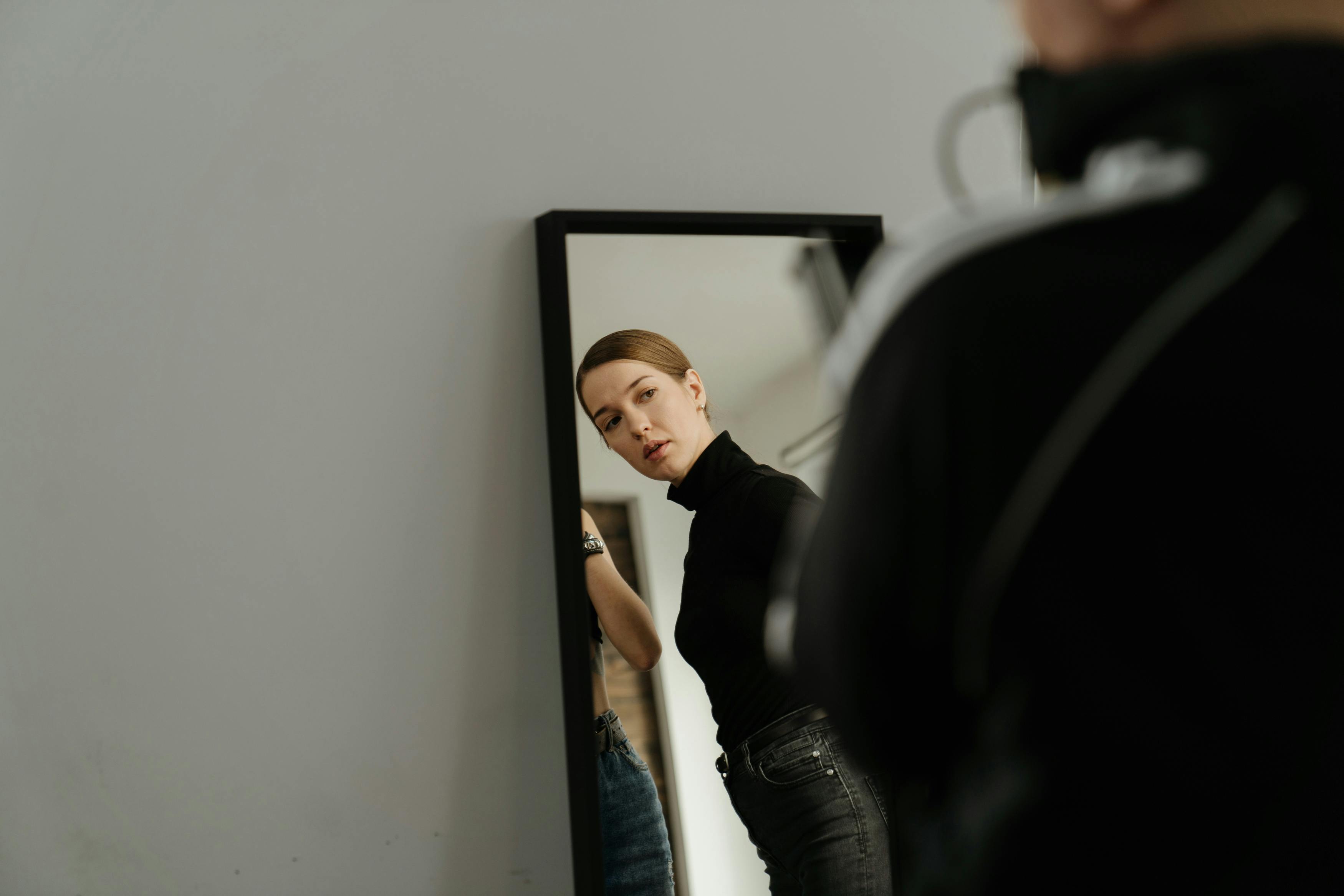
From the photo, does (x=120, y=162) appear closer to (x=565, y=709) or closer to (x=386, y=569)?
(x=386, y=569)

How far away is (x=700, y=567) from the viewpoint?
1392 millimetres

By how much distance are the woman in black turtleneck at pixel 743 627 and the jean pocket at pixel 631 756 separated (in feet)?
0.35

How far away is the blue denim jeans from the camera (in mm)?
1326

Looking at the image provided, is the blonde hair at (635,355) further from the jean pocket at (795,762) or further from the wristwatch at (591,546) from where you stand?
the jean pocket at (795,762)

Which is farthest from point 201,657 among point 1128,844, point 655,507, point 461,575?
point 1128,844

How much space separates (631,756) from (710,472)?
42 cm

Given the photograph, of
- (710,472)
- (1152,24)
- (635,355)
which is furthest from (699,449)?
(1152,24)

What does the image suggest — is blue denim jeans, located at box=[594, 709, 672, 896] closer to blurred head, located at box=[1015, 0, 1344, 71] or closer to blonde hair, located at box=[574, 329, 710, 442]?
blonde hair, located at box=[574, 329, 710, 442]

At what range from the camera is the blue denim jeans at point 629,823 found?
4.35 ft

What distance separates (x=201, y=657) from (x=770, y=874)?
32.0 inches

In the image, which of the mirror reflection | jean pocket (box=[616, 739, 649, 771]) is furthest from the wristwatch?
jean pocket (box=[616, 739, 649, 771])

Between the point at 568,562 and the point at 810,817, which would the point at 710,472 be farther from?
the point at 810,817

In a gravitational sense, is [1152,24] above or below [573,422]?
below

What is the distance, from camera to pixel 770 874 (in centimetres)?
133
